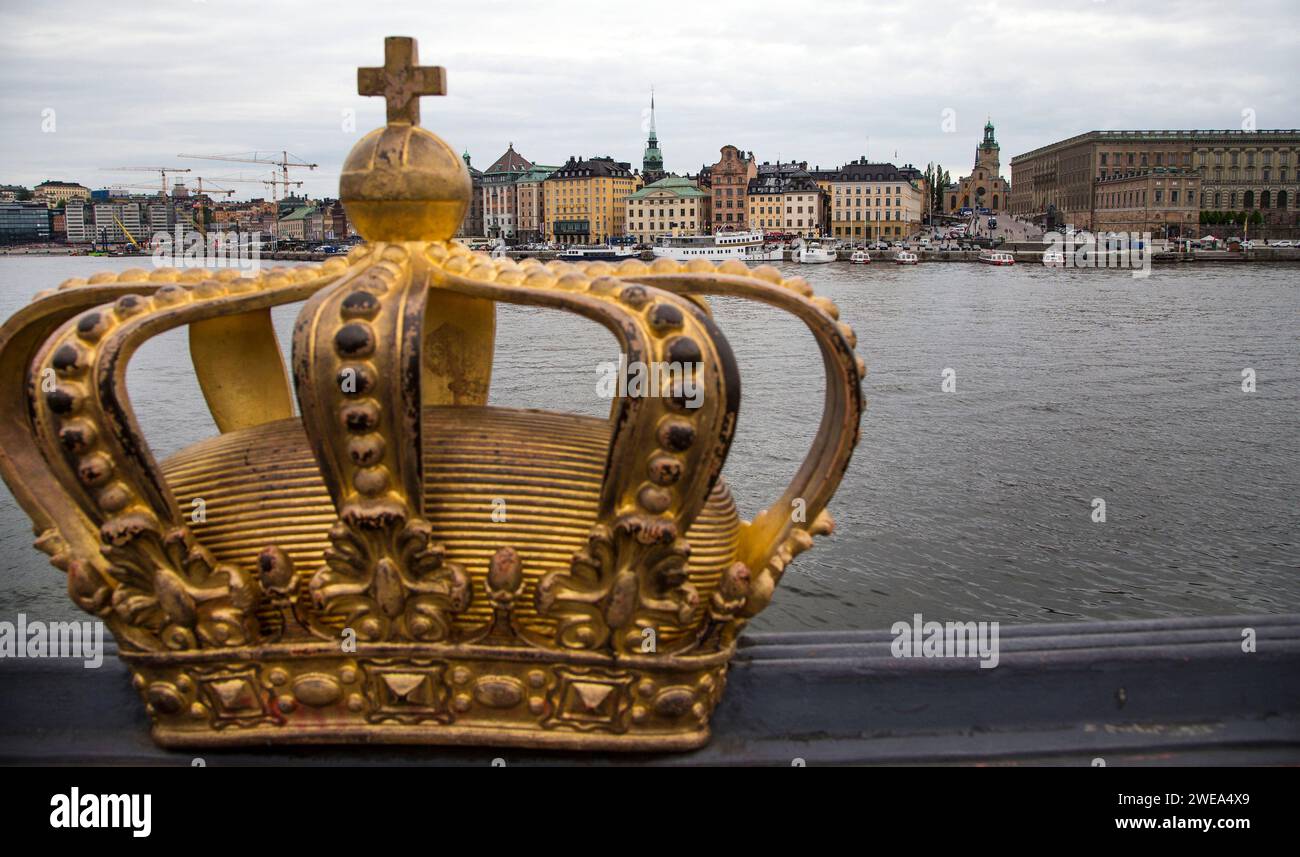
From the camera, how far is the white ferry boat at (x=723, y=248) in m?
73.1

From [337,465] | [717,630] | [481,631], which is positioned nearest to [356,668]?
[481,631]

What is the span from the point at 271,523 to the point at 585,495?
88cm

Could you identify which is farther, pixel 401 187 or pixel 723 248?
pixel 723 248

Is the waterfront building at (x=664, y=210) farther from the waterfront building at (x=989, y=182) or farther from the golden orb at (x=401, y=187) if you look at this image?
the golden orb at (x=401, y=187)

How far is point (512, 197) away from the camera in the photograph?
118 metres

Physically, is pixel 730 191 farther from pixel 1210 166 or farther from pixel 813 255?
pixel 1210 166

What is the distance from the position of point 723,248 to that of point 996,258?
17066 millimetres

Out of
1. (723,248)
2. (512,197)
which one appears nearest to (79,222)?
(512,197)

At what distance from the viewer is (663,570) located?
10.4 feet

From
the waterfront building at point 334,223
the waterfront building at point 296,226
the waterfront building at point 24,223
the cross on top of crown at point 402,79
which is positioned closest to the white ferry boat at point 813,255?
the waterfront building at point 334,223

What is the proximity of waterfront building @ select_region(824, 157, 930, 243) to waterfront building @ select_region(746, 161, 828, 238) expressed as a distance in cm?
212

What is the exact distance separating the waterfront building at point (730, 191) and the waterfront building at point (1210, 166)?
31.8m

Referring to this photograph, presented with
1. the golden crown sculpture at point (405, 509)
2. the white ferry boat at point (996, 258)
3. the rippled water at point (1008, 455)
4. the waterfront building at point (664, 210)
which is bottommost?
the rippled water at point (1008, 455)
